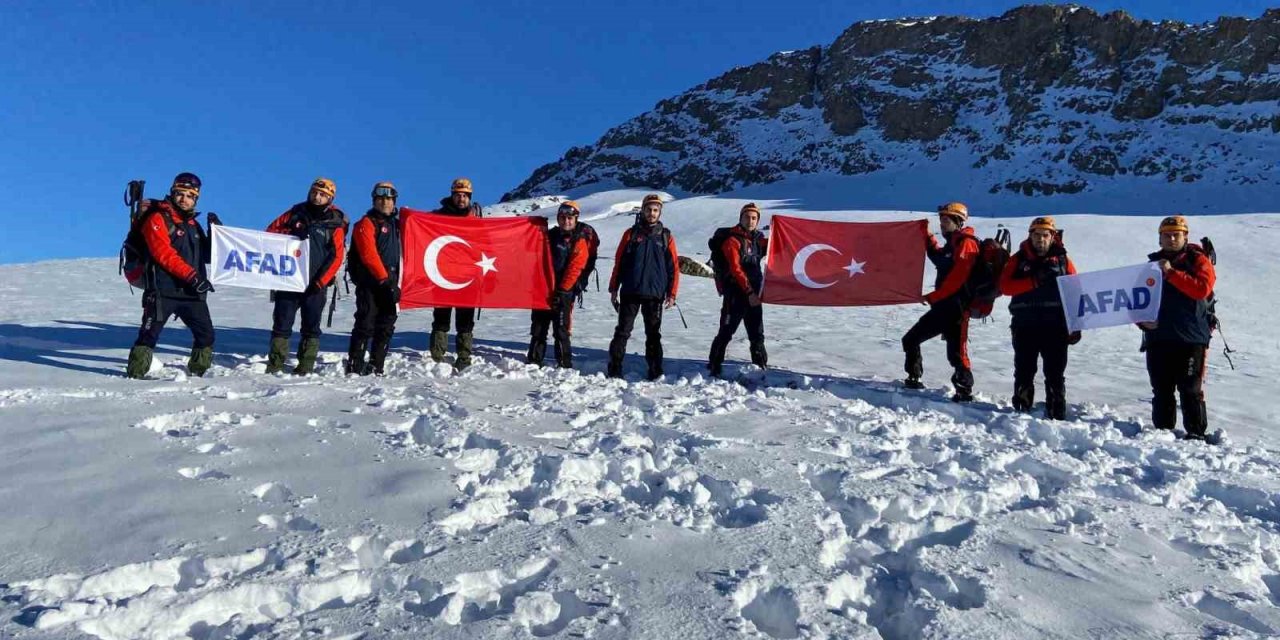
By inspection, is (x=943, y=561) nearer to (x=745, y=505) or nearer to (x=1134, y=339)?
(x=745, y=505)

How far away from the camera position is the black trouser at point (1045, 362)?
6.78 m

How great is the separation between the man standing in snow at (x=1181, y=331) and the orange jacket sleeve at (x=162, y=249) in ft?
25.7

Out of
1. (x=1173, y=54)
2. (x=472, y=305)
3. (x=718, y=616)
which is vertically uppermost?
(x=1173, y=54)

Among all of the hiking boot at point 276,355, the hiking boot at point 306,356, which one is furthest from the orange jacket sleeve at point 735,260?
the hiking boot at point 276,355

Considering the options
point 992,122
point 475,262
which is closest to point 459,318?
point 475,262

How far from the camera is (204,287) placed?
21.7 ft

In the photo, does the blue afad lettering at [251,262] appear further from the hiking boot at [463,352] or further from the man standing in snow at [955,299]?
the man standing in snow at [955,299]

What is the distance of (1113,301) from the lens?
6.66 meters

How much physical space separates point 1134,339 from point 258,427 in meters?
13.2

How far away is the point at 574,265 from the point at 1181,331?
5358 mm

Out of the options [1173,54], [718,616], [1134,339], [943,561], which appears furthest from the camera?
[1173,54]

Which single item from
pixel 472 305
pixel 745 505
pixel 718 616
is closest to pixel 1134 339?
pixel 472 305

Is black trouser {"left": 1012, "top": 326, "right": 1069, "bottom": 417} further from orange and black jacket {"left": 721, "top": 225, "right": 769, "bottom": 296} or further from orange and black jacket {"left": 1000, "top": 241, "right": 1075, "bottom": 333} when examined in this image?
orange and black jacket {"left": 721, "top": 225, "right": 769, "bottom": 296}

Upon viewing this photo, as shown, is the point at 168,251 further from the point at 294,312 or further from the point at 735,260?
the point at 735,260
